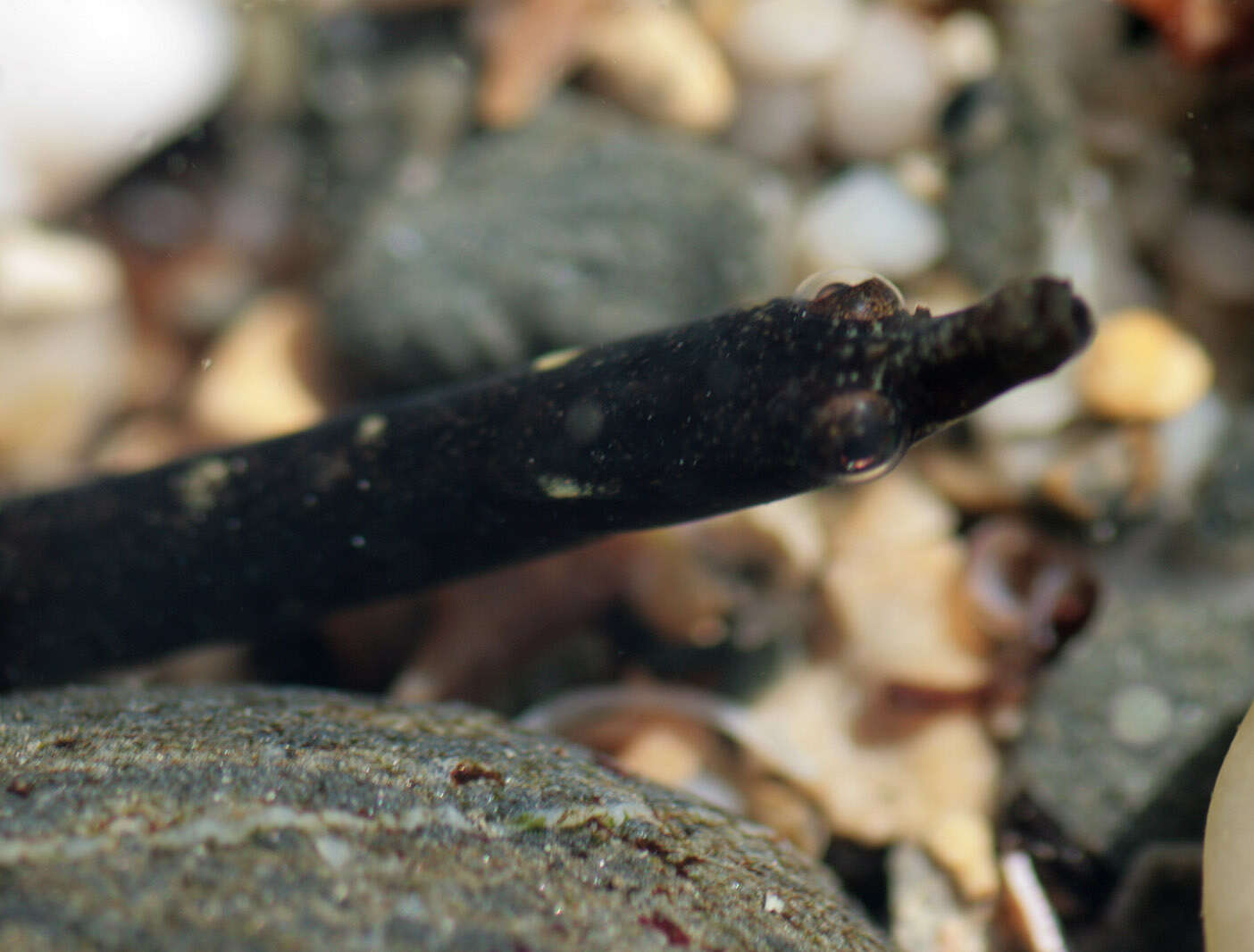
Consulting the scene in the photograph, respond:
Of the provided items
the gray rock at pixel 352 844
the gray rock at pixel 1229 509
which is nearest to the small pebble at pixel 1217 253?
the gray rock at pixel 1229 509

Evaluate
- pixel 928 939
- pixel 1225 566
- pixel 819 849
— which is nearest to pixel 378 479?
pixel 819 849

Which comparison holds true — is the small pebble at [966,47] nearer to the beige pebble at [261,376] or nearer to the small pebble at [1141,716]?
the small pebble at [1141,716]

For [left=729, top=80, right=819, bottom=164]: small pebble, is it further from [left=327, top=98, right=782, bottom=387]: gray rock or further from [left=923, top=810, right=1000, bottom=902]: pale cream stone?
[left=923, top=810, right=1000, bottom=902]: pale cream stone

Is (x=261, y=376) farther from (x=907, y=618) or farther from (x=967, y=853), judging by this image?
A: (x=967, y=853)

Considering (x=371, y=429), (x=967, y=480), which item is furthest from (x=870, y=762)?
(x=371, y=429)

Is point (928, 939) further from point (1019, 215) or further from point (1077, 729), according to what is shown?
point (1019, 215)

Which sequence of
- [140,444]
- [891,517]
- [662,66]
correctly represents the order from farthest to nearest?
[140,444] < [662,66] < [891,517]
